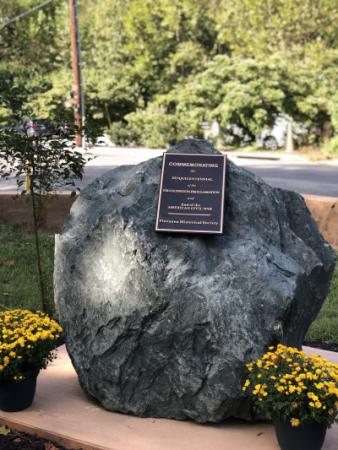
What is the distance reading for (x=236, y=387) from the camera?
3934 millimetres

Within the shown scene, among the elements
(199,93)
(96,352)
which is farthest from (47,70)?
(96,352)

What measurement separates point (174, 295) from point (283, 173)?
38.5 ft

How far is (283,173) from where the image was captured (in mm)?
15305

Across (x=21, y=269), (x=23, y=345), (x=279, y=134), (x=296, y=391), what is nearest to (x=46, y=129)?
(x=21, y=269)

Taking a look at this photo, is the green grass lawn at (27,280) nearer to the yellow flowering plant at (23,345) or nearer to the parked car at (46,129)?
the parked car at (46,129)

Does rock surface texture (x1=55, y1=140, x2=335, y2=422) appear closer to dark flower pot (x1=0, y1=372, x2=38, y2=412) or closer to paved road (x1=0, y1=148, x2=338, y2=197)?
dark flower pot (x1=0, y1=372, x2=38, y2=412)

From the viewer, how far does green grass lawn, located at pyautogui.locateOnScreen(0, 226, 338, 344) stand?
20.5 feet

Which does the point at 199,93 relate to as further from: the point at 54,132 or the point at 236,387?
the point at 236,387

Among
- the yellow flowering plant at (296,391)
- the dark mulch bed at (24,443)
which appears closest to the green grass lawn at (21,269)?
the dark mulch bed at (24,443)

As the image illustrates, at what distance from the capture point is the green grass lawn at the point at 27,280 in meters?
6.24

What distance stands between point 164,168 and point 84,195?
59cm

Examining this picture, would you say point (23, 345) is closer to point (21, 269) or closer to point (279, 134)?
point (21, 269)

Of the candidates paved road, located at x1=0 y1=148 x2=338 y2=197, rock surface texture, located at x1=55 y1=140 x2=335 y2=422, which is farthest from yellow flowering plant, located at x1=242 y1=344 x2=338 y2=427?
paved road, located at x1=0 y1=148 x2=338 y2=197

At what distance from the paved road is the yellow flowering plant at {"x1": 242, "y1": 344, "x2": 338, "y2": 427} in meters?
7.69
